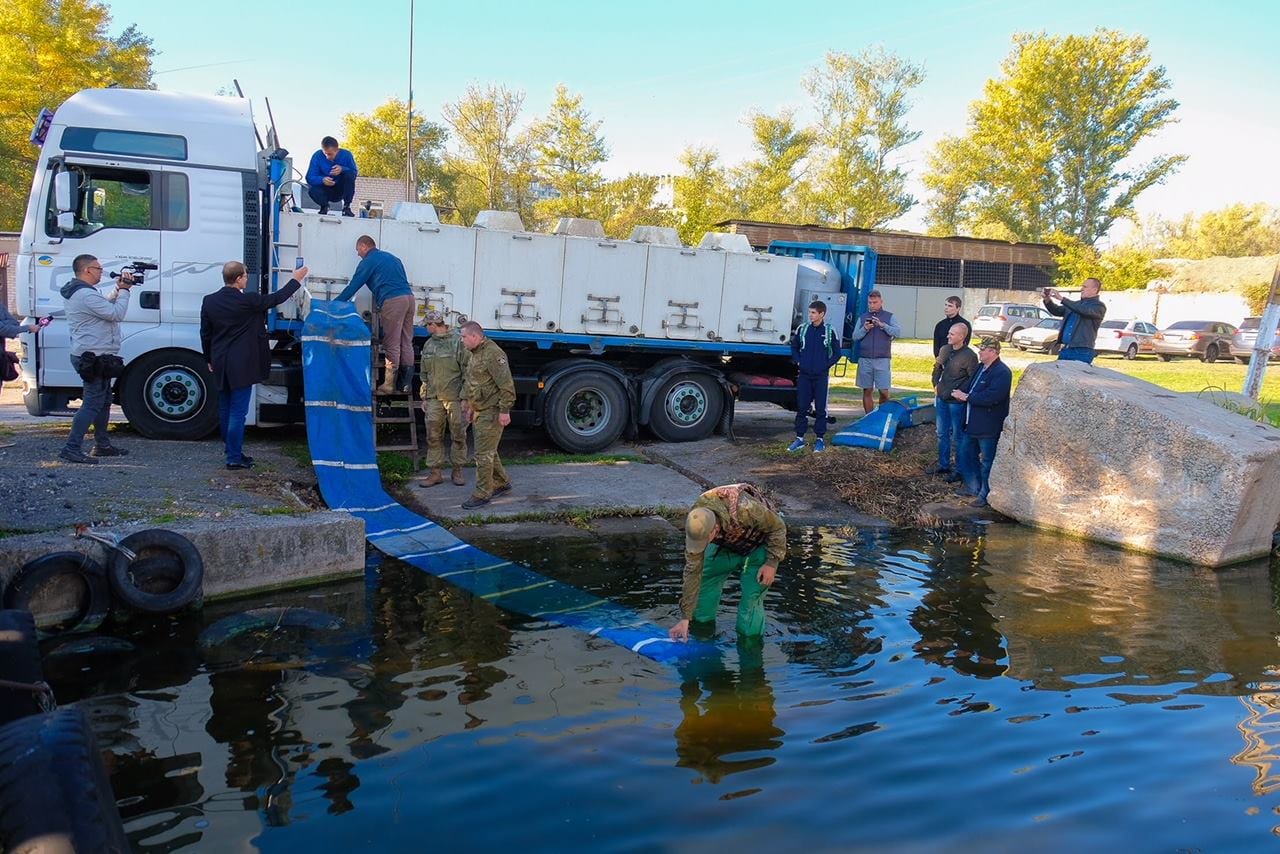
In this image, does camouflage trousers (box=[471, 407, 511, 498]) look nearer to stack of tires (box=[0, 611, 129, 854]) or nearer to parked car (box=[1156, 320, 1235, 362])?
stack of tires (box=[0, 611, 129, 854])

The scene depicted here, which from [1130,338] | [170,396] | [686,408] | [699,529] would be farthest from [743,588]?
[1130,338]

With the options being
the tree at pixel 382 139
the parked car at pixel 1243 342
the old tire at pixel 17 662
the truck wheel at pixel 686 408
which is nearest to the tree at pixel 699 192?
the tree at pixel 382 139

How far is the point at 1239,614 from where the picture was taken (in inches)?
262

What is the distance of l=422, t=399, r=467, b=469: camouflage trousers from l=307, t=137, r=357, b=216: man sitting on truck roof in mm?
2574

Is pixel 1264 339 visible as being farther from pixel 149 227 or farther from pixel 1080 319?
pixel 149 227

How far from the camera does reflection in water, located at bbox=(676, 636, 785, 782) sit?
4.41 metres

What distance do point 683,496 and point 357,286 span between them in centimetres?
387

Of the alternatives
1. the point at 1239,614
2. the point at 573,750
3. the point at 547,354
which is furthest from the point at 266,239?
the point at 1239,614

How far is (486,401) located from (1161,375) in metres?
19.1

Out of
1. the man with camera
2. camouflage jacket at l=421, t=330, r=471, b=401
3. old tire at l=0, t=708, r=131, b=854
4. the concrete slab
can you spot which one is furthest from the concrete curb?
old tire at l=0, t=708, r=131, b=854

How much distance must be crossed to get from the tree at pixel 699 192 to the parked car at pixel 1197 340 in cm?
1749

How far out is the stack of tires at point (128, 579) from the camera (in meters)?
5.57

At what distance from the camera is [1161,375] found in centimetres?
2225

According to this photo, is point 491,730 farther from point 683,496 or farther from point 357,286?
point 357,286
